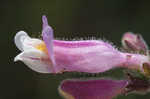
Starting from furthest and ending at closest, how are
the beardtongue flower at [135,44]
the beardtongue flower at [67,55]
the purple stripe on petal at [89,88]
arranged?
the beardtongue flower at [135,44] < the purple stripe on petal at [89,88] < the beardtongue flower at [67,55]

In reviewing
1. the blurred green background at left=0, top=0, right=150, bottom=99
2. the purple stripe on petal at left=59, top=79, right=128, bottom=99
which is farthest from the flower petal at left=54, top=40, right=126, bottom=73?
the blurred green background at left=0, top=0, right=150, bottom=99

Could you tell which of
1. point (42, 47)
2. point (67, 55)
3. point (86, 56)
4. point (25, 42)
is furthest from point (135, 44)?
point (25, 42)

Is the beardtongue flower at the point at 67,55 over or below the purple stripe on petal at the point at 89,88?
over

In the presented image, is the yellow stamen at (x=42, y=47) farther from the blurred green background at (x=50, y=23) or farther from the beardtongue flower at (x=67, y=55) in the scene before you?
the blurred green background at (x=50, y=23)

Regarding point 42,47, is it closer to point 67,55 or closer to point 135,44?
point 67,55

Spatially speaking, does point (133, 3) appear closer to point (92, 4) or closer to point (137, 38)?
point (92, 4)

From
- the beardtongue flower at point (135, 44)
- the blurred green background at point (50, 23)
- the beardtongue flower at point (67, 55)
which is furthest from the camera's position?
the blurred green background at point (50, 23)

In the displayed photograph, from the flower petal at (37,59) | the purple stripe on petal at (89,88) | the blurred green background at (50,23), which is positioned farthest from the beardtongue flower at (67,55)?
the blurred green background at (50,23)

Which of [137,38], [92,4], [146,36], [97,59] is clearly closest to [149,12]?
[146,36]
